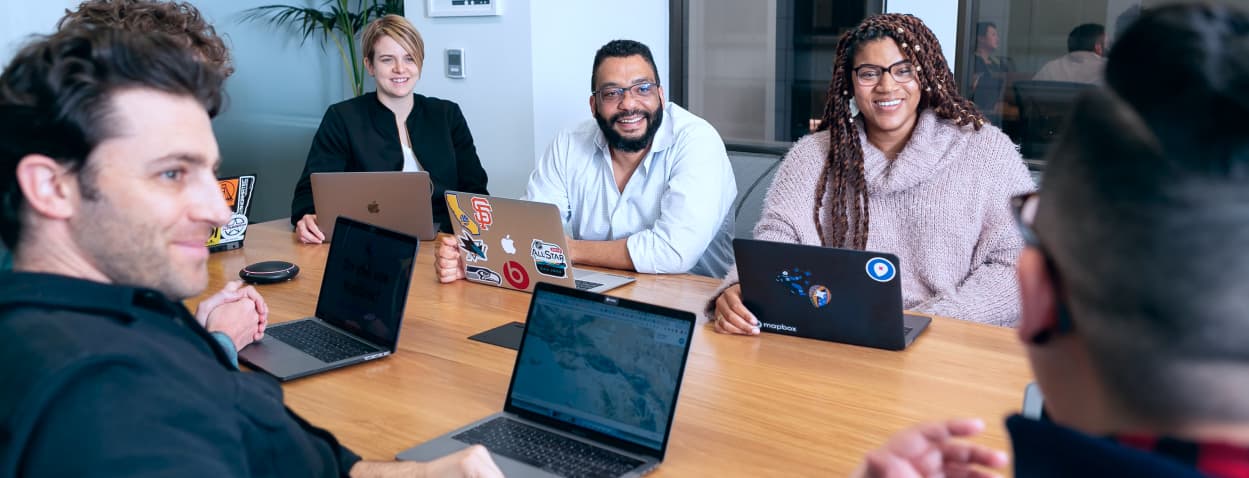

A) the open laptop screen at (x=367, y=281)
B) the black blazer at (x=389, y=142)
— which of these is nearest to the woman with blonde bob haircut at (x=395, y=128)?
the black blazer at (x=389, y=142)

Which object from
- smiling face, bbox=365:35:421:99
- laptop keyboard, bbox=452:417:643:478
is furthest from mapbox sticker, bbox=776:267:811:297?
smiling face, bbox=365:35:421:99

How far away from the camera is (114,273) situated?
110 centimetres

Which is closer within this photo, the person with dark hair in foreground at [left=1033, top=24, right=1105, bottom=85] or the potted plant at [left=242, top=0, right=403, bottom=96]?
the person with dark hair in foreground at [left=1033, top=24, right=1105, bottom=85]

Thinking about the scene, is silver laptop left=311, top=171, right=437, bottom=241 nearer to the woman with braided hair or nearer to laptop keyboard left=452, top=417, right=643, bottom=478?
the woman with braided hair

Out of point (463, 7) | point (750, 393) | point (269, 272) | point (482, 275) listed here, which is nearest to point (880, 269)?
point (750, 393)

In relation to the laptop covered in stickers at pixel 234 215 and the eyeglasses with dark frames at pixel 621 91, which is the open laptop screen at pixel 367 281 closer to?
the laptop covered in stickers at pixel 234 215

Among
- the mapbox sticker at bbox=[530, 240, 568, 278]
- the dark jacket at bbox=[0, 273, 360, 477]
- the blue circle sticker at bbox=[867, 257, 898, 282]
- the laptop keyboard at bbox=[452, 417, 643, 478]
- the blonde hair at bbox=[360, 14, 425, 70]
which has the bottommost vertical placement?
the laptop keyboard at bbox=[452, 417, 643, 478]

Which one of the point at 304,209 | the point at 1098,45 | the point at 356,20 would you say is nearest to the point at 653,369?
the point at 304,209

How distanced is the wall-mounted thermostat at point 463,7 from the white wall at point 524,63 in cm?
3

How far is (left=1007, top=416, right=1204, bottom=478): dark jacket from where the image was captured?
636 millimetres

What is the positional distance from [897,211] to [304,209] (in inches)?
72.2

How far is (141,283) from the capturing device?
3.68 feet

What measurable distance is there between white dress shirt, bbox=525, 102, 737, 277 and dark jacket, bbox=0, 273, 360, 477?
155cm

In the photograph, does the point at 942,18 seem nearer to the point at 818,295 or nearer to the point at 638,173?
the point at 638,173
